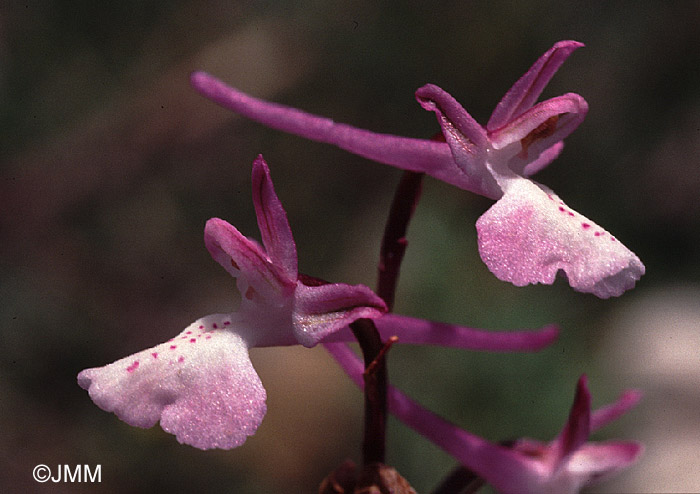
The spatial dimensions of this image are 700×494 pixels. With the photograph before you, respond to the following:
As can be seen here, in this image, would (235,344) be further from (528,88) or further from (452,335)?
(528,88)

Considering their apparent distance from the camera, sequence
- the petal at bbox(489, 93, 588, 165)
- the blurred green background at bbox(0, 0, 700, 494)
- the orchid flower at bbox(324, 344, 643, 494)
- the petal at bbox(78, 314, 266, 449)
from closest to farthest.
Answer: the petal at bbox(78, 314, 266, 449) < the petal at bbox(489, 93, 588, 165) < the orchid flower at bbox(324, 344, 643, 494) < the blurred green background at bbox(0, 0, 700, 494)

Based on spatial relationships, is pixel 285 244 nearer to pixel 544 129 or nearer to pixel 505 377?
pixel 544 129

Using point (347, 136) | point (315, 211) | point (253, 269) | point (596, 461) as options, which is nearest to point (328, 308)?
point (253, 269)

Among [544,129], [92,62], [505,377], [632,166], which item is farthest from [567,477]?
[92,62]

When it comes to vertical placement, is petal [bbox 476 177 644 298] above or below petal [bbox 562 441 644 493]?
above

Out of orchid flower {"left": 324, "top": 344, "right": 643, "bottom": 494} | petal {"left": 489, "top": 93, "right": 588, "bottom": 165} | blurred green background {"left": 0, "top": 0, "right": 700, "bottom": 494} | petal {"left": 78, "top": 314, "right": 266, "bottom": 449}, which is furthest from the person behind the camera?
blurred green background {"left": 0, "top": 0, "right": 700, "bottom": 494}

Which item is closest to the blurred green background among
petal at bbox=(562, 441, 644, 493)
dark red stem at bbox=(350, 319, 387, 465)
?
petal at bbox=(562, 441, 644, 493)

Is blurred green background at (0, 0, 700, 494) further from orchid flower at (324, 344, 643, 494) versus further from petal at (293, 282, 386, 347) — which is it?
petal at (293, 282, 386, 347)
